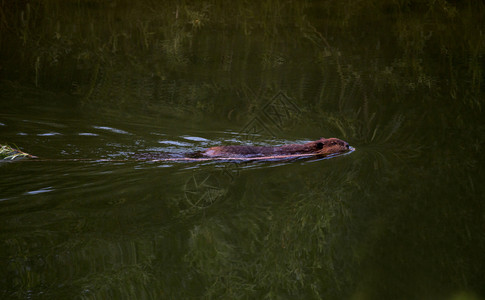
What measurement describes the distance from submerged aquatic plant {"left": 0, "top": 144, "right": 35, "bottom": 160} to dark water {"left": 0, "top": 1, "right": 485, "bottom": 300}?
122 millimetres

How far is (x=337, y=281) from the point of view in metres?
4.09

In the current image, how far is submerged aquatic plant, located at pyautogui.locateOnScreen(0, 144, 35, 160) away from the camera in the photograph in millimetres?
6051

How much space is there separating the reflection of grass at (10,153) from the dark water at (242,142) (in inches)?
4.8

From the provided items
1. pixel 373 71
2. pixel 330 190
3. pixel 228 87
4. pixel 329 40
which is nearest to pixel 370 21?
pixel 329 40

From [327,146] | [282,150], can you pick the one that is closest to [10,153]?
[282,150]

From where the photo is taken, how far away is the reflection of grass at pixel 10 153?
6.05 meters

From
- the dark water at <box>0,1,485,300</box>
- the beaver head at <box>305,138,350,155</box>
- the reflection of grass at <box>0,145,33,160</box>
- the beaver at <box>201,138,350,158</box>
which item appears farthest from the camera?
the beaver head at <box>305,138,350,155</box>

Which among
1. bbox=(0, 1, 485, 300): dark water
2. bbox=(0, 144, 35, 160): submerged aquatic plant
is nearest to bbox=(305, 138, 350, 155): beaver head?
bbox=(0, 1, 485, 300): dark water

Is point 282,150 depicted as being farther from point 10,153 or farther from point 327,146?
point 10,153

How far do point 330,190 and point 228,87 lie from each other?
156 inches

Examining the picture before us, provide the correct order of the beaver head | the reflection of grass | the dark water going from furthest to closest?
the beaver head < the reflection of grass < the dark water

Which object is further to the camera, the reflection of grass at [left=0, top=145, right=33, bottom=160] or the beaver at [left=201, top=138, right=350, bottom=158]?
the beaver at [left=201, top=138, right=350, bottom=158]

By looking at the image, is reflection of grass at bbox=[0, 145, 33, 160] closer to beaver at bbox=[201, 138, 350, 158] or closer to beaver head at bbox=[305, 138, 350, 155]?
beaver at bbox=[201, 138, 350, 158]

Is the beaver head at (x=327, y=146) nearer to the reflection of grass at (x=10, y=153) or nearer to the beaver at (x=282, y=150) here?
the beaver at (x=282, y=150)
